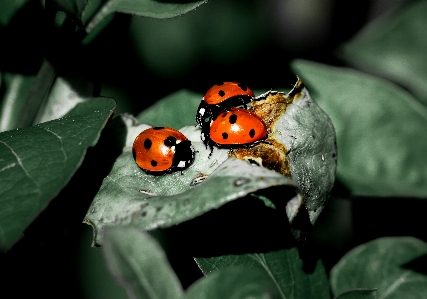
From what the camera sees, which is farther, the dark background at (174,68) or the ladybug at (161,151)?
the dark background at (174,68)

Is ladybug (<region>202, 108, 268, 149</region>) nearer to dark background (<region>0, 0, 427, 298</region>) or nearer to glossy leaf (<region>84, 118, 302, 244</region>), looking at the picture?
glossy leaf (<region>84, 118, 302, 244</region>)

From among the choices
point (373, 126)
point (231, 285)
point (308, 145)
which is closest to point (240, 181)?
point (231, 285)

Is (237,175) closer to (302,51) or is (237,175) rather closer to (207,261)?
(207,261)

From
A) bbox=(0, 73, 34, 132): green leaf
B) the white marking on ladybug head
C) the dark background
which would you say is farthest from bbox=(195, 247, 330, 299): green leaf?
bbox=(0, 73, 34, 132): green leaf

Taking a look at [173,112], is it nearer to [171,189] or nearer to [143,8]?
[143,8]

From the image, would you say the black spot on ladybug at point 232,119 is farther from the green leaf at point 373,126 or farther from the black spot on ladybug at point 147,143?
the green leaf at point 373,126

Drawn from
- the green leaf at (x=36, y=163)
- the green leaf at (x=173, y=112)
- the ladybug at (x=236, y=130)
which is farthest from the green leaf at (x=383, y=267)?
the green leaf at (x=36, y=163)

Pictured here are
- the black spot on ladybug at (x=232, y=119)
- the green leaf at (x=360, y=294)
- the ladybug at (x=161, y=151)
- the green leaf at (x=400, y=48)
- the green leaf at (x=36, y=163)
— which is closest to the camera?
the green leaf at (x=36, y=163)
